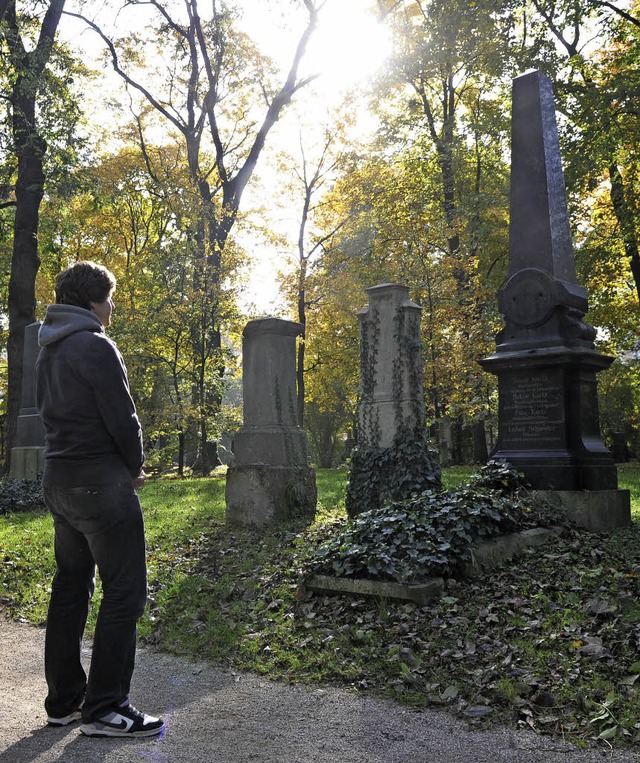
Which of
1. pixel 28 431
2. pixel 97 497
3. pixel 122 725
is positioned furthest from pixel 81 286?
pixel 28 431

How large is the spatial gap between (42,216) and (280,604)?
14288mm

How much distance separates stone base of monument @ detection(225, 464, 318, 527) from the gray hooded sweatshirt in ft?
19.5

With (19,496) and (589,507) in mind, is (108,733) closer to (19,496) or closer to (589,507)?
(589,507)

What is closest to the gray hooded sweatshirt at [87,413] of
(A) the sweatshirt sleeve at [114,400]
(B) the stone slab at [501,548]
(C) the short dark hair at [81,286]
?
(A) the sweatshirt sleeve at [114,400]

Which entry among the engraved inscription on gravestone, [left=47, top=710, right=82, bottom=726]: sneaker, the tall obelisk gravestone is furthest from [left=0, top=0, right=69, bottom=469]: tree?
[left=47, top=710, right=82, bottom=726]: sneaker

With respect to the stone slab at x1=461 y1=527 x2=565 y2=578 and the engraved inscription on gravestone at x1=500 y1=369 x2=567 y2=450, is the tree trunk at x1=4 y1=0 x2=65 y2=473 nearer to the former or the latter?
the engraved inscription on gravestone at x1=500 y1=369 x2=567 y2=450

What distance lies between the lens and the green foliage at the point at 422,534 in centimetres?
536

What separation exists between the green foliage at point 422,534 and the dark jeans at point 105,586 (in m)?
2.36

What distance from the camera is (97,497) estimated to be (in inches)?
128

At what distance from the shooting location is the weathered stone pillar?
30.8ft

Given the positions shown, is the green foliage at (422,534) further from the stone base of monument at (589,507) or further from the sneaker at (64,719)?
the sneaker at (64,719)

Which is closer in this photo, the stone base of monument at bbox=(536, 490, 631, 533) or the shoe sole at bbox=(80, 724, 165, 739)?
the shoe sole at bbox=(80, 724, 165, 739)

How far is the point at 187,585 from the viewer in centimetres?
626

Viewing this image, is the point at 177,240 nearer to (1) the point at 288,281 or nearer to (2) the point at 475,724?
(1) the point at 288,281
